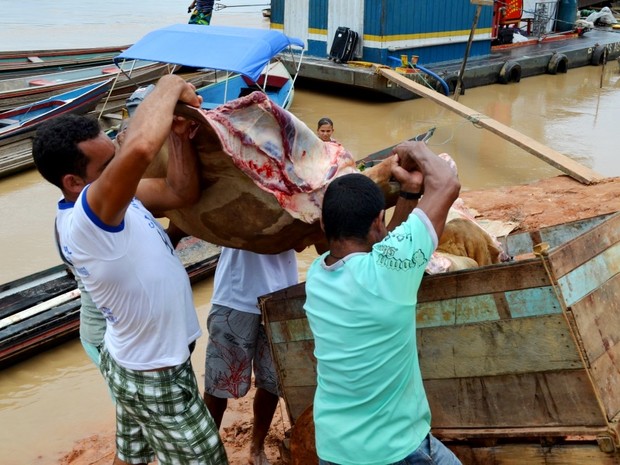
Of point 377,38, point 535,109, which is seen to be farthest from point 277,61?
point 535,109

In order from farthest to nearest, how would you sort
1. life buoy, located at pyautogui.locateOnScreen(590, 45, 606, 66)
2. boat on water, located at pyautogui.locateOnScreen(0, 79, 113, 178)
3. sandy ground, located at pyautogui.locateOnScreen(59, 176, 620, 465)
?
life buoy, located at pyautogui.locateOnScreen(590, 45, 606, 66), boat on water, located at pyautogui.locateOnScreen(0, 79, 113, 178), sandy ground, located at pyautogui.locateOnScreen(59, 176, 620, 465)

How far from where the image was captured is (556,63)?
1597 centimetres

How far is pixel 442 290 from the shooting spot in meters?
2.60

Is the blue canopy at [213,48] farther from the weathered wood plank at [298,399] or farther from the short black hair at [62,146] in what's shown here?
the short black hair at [62,146]

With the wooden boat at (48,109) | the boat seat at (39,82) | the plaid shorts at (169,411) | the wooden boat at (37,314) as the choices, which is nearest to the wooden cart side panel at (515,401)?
the plaid shorts at (169,411)

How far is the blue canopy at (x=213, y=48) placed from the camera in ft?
28.5

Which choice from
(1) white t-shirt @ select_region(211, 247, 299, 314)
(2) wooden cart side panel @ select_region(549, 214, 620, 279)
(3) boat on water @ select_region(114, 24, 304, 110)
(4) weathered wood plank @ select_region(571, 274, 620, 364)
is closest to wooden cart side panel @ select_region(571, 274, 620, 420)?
(4) weathered wood plank @ select_region(571, 274, 620, 364)

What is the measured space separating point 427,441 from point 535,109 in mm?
12280

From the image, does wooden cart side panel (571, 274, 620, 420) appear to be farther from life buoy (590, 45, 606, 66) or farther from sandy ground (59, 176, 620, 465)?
life buoy (590, 45, 606, 66)

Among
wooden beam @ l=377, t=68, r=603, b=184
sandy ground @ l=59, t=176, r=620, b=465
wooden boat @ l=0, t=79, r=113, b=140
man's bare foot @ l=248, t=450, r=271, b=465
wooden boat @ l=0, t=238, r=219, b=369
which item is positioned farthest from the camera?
wooden boat @ l=0, t=79, r=113, b=140

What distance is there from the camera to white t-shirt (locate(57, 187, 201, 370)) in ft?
8.03

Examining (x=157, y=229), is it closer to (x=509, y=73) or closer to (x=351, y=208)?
(x=351, y=208)

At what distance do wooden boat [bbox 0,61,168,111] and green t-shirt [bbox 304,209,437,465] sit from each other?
404 inches

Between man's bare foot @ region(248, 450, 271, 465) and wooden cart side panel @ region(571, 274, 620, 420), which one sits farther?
man's bare foot @ region(248, 450, 271, 465)
